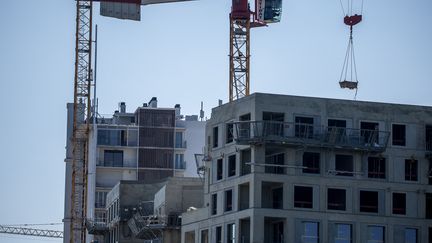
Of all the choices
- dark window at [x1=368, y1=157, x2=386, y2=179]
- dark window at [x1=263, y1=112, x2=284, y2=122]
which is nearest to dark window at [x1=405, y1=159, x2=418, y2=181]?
dark window at [x1=368, y1=157, x2=386, y2=179]

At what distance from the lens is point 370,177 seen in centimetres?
13600

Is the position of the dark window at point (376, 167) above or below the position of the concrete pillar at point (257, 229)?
above

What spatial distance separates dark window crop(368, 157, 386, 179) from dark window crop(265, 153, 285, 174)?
805 centimetres

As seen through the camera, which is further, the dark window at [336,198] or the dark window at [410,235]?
the dark window at [410,235]

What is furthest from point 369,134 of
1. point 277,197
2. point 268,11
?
point 268,11

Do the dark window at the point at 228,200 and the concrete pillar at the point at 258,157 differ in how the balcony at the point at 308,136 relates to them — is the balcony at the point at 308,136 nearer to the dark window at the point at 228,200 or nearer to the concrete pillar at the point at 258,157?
the concrete pillar at the point at 258,157

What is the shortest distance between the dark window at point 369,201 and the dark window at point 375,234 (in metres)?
1.56

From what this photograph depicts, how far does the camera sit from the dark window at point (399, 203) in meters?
136

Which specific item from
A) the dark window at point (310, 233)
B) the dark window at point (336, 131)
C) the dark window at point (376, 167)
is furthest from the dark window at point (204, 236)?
the dark window at point (376, 167)

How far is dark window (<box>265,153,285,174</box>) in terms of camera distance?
438ft

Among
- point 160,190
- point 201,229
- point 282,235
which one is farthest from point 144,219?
point 282,235

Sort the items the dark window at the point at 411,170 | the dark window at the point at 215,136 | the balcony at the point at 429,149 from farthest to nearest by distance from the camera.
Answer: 1. the dark window at the point at 215,136
2. the dark window at the point at 411,170
3. the balcony at the point at 429,149

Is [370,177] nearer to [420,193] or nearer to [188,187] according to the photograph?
[420,193]

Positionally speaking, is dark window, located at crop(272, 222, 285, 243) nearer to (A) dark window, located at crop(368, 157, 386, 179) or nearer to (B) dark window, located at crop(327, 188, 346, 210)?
(B) dark window, located at crop(327, 188, 346, 210)
